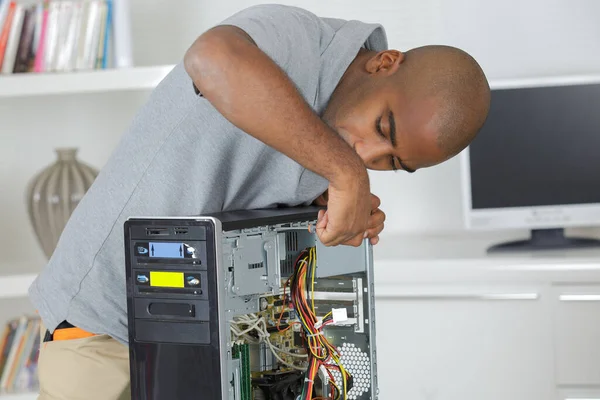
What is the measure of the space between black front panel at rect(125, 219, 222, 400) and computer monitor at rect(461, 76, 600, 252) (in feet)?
5.86

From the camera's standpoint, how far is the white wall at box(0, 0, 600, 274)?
2.91m

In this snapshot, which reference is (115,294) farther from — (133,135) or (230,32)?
(230,32)

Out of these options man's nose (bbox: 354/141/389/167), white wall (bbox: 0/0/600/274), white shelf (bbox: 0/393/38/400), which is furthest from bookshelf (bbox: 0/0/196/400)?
man's nose (bbox: 354/141/389/167)

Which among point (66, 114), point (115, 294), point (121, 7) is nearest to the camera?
point (115, 294)

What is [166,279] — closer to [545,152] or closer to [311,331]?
[311,331]

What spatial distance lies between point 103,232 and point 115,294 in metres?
0.10

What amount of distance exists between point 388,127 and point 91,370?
0.55 metres

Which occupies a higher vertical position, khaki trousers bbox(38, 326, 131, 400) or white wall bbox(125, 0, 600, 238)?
white wall bbox(125, 0, 600, 238)

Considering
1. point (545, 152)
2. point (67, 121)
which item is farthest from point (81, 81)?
point (545, 152)

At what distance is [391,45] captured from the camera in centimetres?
297

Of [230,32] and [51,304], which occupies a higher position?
[230,32]

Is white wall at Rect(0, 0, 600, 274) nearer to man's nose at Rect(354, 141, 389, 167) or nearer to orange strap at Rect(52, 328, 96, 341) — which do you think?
orange strap at Rect(52, 328, 96, 341)

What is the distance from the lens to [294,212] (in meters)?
1.18

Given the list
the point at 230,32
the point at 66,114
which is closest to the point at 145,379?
the point at 230,32
